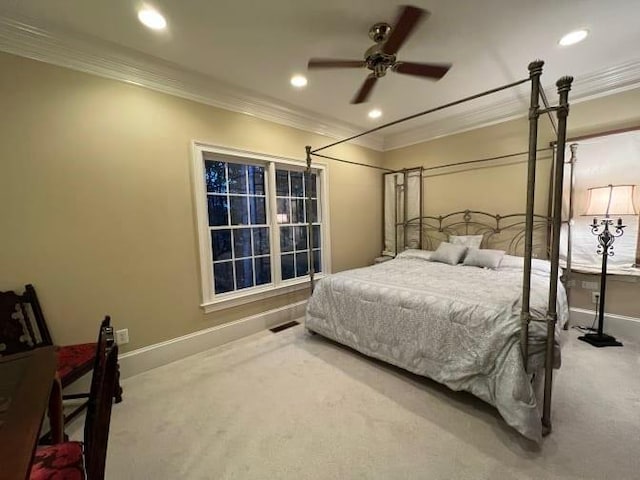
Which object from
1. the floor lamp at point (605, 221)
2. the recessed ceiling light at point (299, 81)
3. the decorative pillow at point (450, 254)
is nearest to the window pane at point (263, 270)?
the recessed ceiling light at point (299, 81)

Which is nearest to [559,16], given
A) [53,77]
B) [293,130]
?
[293,130]

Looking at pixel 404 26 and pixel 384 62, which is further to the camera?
pixel 384 62

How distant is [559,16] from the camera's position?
2.00 metres

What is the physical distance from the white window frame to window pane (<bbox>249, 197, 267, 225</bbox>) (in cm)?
7

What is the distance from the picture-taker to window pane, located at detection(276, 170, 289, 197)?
145 inches

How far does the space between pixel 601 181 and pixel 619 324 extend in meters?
1.53

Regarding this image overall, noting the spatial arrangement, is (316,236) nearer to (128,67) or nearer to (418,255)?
(418,255)

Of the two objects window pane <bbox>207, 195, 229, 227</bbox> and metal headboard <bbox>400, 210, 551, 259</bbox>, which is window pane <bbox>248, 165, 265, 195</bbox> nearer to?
window pane <bbox>207, 195, 229, 227</bbox>

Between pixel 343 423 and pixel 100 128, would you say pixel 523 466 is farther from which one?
pixel 100 128

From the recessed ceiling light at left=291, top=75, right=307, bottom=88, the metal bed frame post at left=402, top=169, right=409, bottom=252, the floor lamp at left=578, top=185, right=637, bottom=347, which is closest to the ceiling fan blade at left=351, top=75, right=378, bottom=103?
the recessed ceiling light at left=291, top=75, right=307, bottom=88

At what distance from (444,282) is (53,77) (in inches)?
143

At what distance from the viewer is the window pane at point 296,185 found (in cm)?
387

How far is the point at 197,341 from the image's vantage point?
9.32 feet

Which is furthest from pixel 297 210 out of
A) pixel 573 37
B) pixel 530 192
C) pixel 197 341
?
pixel 573 37
